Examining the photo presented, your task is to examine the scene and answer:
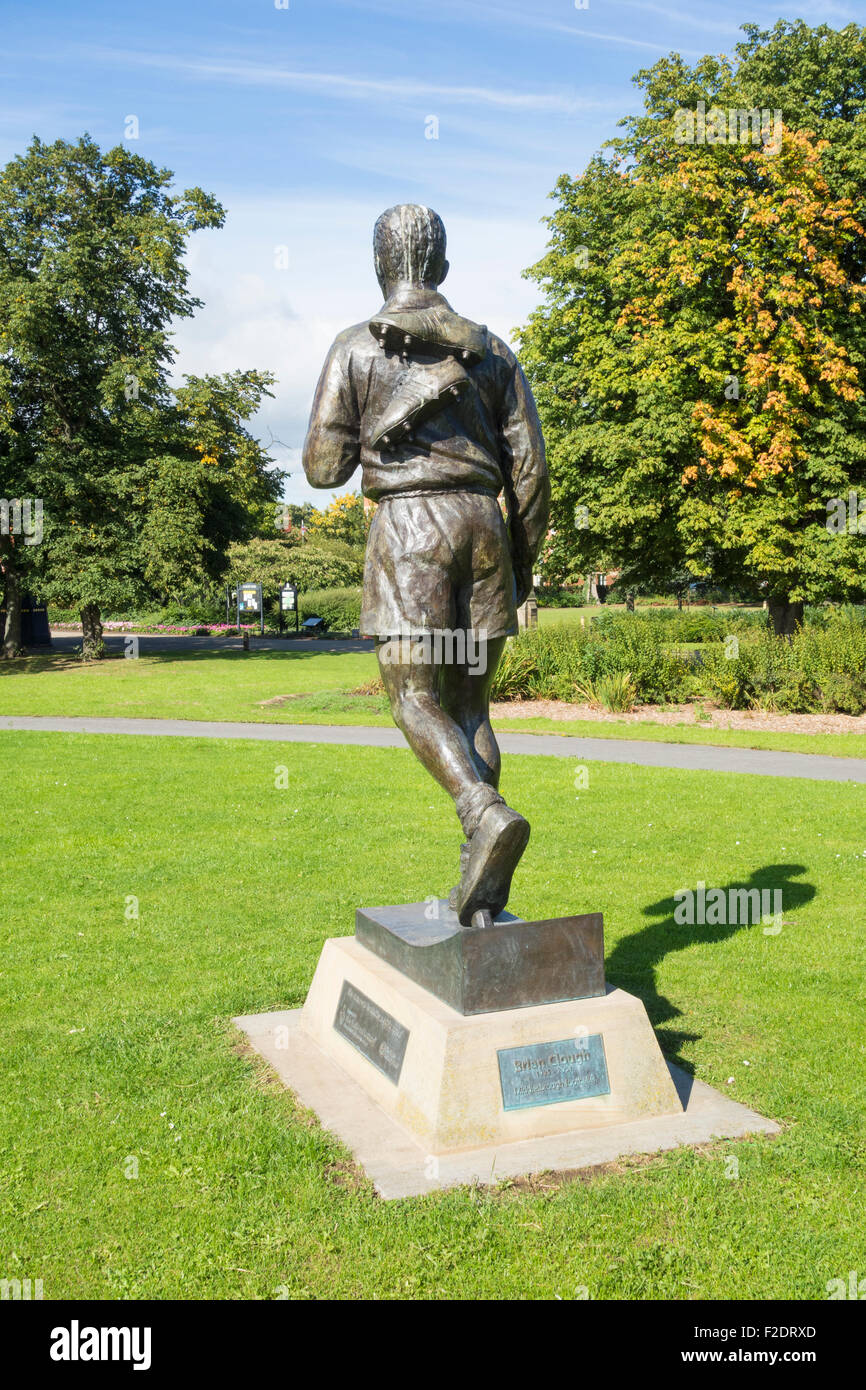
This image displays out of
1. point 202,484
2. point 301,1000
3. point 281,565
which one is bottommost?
point 301,1000

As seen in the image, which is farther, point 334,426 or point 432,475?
point 334,426

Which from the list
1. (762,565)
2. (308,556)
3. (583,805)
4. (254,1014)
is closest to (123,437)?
(308,556)

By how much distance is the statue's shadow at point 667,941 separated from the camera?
16.1 feet

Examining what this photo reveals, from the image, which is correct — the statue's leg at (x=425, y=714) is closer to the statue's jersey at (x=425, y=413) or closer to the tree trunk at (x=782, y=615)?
the statue's jersey at (x=425, y=413)

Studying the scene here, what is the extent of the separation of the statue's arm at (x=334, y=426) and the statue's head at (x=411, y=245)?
365 millimetres

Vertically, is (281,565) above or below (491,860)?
above

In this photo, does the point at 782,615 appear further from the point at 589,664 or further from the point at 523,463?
the point at 523,463

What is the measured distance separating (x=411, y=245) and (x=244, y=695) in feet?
52.5

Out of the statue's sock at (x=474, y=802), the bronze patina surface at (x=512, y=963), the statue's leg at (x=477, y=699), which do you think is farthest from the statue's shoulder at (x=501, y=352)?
the bronze patina surface at (x=512, y=963)

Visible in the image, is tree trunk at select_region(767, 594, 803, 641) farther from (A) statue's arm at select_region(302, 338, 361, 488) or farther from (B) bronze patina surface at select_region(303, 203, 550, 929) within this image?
(A) statue's arm at select_region(302, 338, 361, 488)

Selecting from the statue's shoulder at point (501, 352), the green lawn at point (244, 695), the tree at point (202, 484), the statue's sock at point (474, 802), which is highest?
the tree at point (202, 484)

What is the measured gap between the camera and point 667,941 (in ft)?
20.1

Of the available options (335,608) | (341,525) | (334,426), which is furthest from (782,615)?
(341,525)
